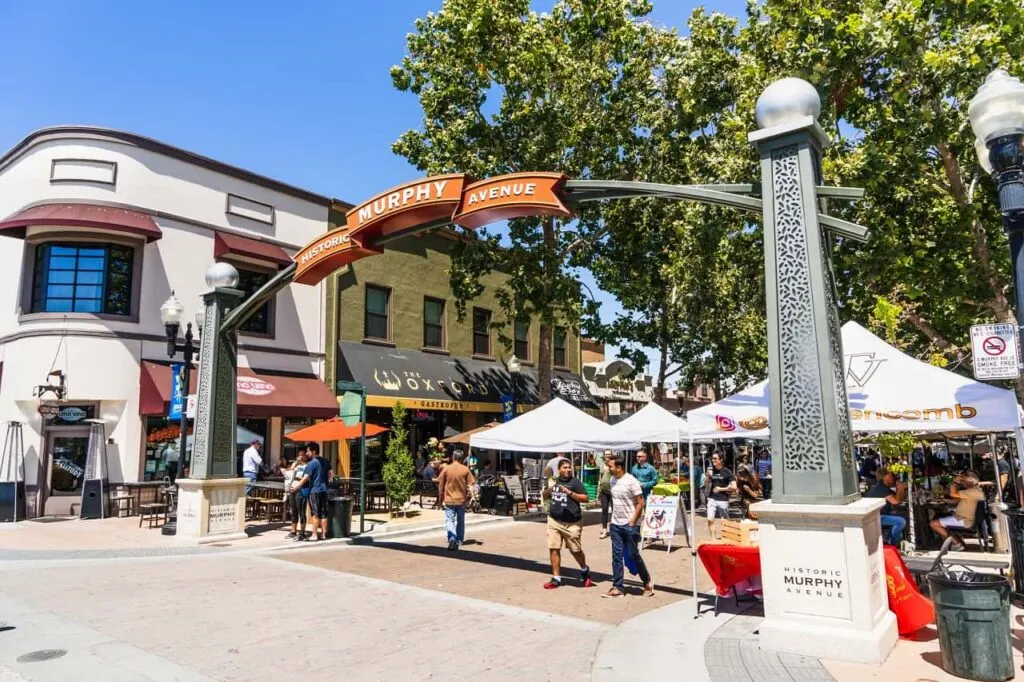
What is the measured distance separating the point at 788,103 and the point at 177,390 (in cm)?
1456

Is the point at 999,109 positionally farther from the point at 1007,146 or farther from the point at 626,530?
the point at 626,530

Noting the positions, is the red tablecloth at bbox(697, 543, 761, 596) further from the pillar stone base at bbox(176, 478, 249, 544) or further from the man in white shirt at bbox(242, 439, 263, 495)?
the man in white shirt at bbox(242, 439, 263, 495)

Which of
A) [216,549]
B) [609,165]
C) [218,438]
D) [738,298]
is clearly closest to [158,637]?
[216,549]

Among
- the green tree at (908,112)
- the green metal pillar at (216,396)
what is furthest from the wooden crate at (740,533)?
the green metal pillar at (216,396)

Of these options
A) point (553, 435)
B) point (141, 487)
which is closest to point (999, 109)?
point (553, 435)

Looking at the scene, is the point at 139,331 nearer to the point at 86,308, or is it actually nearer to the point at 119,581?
the point at 86,308

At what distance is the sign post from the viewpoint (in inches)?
257

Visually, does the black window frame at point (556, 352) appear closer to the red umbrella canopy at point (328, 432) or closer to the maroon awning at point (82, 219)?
the red umbrella canopy at point (328, 432)

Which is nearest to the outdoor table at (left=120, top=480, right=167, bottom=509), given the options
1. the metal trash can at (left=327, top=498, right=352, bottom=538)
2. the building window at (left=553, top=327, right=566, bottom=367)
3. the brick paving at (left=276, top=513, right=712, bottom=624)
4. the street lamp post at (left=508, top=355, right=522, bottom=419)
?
the metal trash can at (left=327, top=498, right=352, bottom=538)

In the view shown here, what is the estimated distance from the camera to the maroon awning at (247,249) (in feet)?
64.6

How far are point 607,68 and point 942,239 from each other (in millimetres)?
11128

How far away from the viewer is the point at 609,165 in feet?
72.5

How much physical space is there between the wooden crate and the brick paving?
1.15m

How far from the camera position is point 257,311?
68.1 feet
